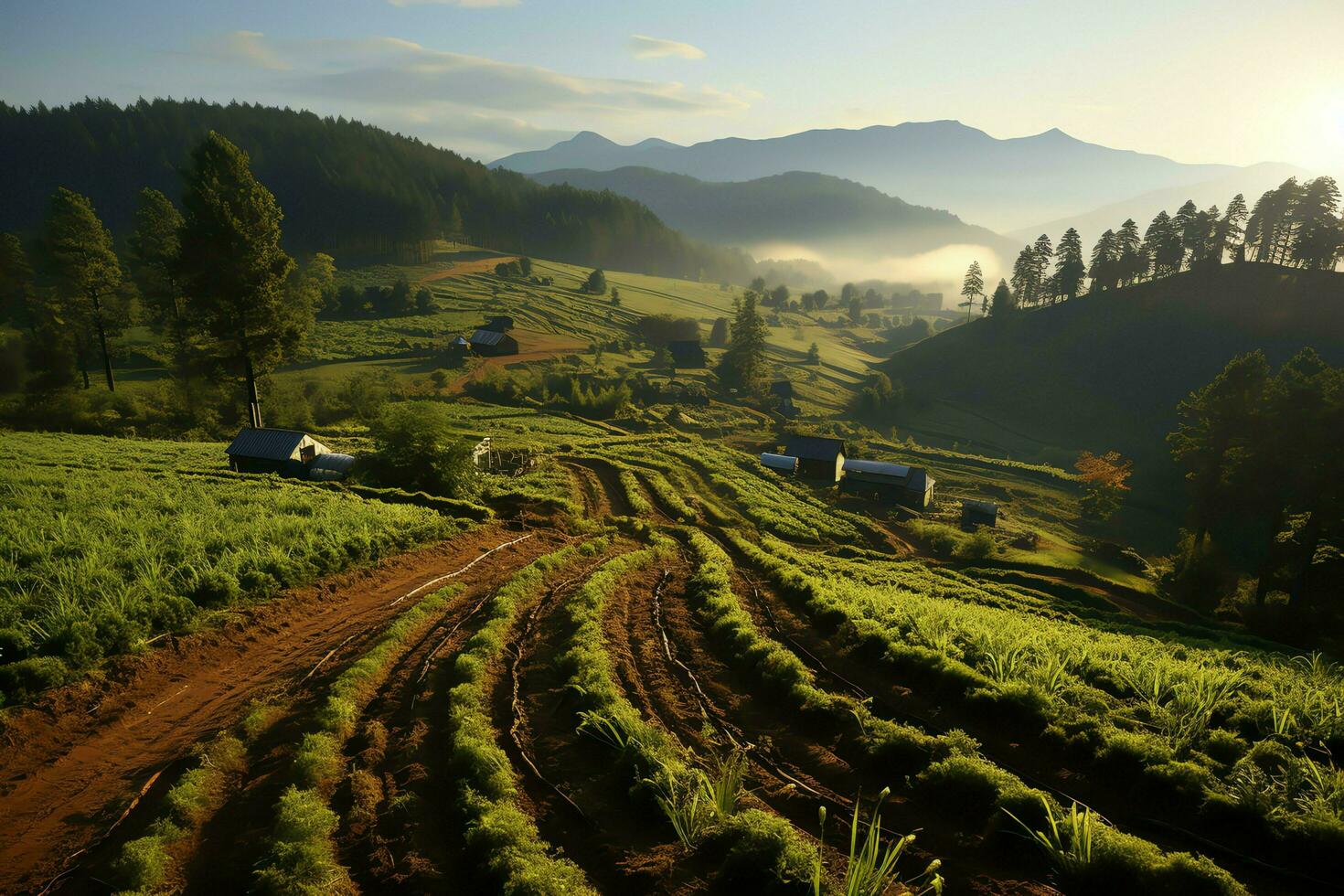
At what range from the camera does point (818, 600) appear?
16.9 m

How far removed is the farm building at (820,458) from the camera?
6175 centimetres

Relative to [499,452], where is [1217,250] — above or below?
above

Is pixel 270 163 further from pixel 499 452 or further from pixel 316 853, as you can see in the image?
pixel 316 853

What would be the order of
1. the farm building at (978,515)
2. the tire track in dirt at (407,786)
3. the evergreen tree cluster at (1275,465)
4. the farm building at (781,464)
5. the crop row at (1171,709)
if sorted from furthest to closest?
the farm building at (781,464), the farm building at (978,515), the evergreen tree cluster at (1275,465), the crop row at (1171,709), the tire track in dirt at (407,786)

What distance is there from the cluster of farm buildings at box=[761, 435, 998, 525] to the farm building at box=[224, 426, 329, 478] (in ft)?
138

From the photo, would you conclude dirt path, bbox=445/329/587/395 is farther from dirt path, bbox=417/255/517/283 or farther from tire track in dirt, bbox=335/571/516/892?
tire track in dirt, bbox=335/571/516/892

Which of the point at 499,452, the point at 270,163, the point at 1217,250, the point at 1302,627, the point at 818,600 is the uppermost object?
the point at 270,163

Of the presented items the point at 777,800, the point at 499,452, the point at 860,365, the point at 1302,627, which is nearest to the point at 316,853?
the point at 777,800

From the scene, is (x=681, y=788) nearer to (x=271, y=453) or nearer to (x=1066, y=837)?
(x=1066, y=837)

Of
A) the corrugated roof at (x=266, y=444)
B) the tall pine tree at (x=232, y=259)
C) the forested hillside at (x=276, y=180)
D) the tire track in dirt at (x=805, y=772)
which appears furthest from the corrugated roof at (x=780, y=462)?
the forested hillside at (x=276, y=180)

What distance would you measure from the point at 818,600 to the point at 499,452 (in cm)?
3306

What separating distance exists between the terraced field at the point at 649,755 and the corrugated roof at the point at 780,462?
44246 millimetres

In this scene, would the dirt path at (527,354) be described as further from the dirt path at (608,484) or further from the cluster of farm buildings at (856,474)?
the cluster of farm buildings at (856,474)

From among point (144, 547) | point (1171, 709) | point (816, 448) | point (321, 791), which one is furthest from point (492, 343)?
point (1171, 709)
